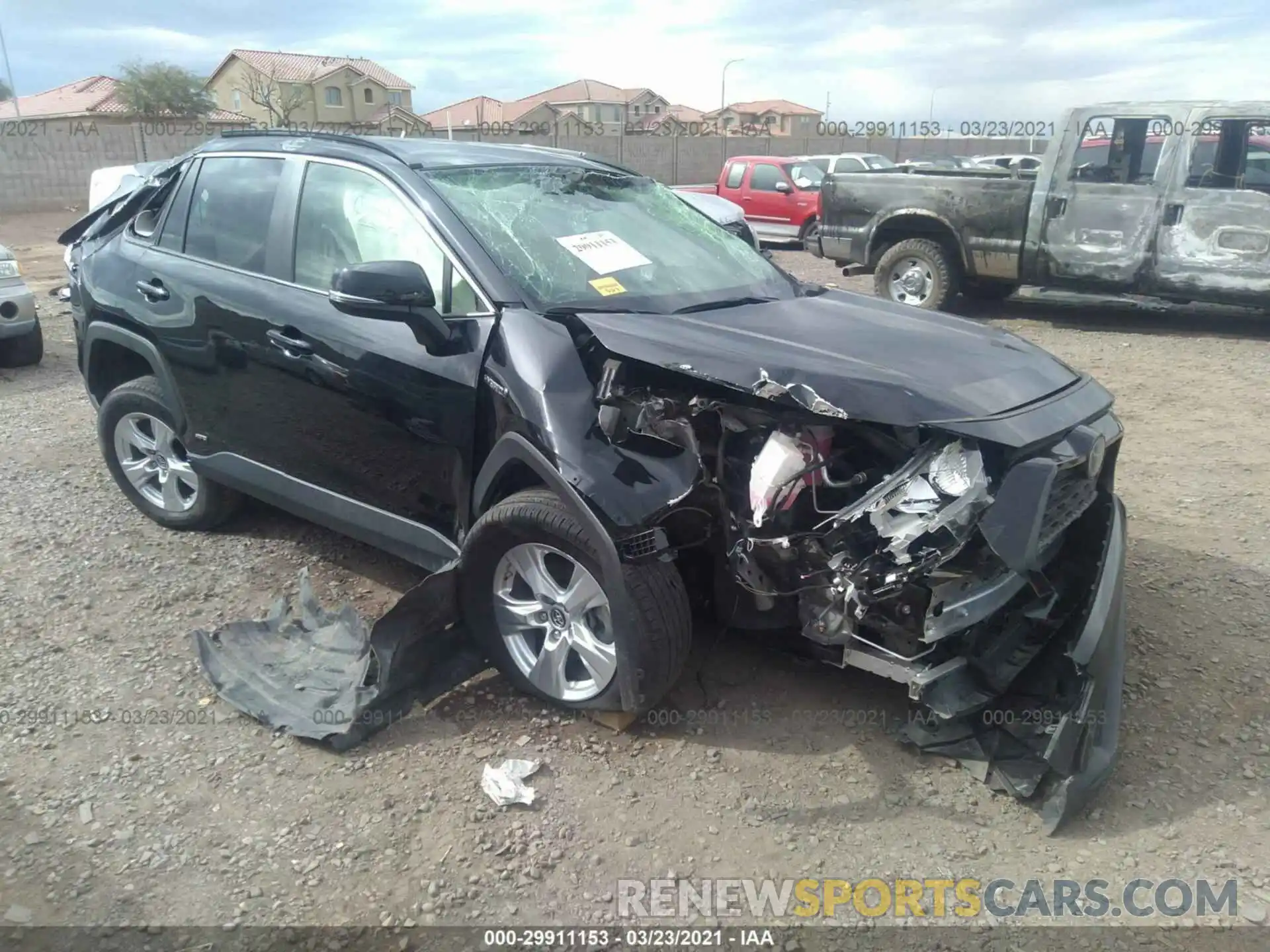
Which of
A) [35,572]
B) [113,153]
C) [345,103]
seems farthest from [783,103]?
[35,572]

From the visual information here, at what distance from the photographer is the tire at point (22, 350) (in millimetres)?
7918

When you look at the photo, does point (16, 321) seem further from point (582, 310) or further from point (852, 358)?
point (852, 358)

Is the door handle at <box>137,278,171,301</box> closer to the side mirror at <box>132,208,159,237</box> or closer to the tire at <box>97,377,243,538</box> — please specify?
the side mirror at <box>132,208,159,237</box>

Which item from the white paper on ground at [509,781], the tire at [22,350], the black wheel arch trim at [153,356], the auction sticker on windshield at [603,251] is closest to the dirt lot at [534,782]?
the white paper on ground at [509,781]

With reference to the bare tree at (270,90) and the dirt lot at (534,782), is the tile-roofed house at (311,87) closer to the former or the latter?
the bare tree at (270,90)

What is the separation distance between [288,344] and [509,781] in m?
1.90

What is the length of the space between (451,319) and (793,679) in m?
1.78

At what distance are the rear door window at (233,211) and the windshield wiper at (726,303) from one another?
5.86 ft

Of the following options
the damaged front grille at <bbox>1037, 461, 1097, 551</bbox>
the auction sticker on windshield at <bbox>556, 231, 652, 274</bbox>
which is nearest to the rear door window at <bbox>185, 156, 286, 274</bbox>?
the auction sticker on windshield at <bbox>556, 231, 652, 274</bbox>

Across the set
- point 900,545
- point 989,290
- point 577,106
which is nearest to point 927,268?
point 989,290

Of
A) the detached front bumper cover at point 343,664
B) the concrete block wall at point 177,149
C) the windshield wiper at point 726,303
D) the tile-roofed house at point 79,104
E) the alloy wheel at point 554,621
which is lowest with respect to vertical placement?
the detached front bumper cover at point 343,664

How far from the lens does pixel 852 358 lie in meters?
2.92

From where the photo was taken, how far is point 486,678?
345cm

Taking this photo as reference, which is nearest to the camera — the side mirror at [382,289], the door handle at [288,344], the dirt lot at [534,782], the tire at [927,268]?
the dirt lot at [534,782]
